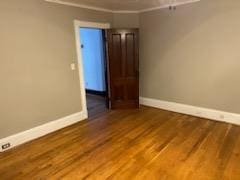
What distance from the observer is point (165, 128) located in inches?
145

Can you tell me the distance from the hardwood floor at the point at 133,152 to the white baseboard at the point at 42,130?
0.41ft

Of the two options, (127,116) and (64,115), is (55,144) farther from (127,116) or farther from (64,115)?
(127,116)

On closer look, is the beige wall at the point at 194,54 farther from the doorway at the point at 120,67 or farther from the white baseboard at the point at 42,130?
the white baseboard at the point at 42,130

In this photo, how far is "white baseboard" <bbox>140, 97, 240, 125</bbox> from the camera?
3.77m

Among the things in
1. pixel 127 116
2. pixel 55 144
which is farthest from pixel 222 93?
pixel 55 144

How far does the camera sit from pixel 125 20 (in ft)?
15.9

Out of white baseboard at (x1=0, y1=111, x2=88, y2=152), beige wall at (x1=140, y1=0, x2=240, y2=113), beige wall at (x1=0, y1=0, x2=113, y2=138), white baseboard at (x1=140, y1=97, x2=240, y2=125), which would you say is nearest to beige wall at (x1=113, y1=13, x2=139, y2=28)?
beige wall at (x1=140, y1=0, x2=240, y2=113)

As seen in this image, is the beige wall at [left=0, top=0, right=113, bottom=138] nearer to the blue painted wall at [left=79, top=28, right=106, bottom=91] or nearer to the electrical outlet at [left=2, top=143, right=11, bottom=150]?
the electrical outlet at [left=2, top=143, right=11, bottom=150]

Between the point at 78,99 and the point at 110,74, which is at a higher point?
the point at 110,74

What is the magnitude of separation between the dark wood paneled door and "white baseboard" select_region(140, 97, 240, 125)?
0.44 metres

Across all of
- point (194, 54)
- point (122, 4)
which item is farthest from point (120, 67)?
point (194, 54)

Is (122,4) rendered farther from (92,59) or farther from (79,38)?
(92,59)

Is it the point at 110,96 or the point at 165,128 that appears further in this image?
the point at 110,96

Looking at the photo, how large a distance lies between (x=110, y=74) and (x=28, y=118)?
217cm
